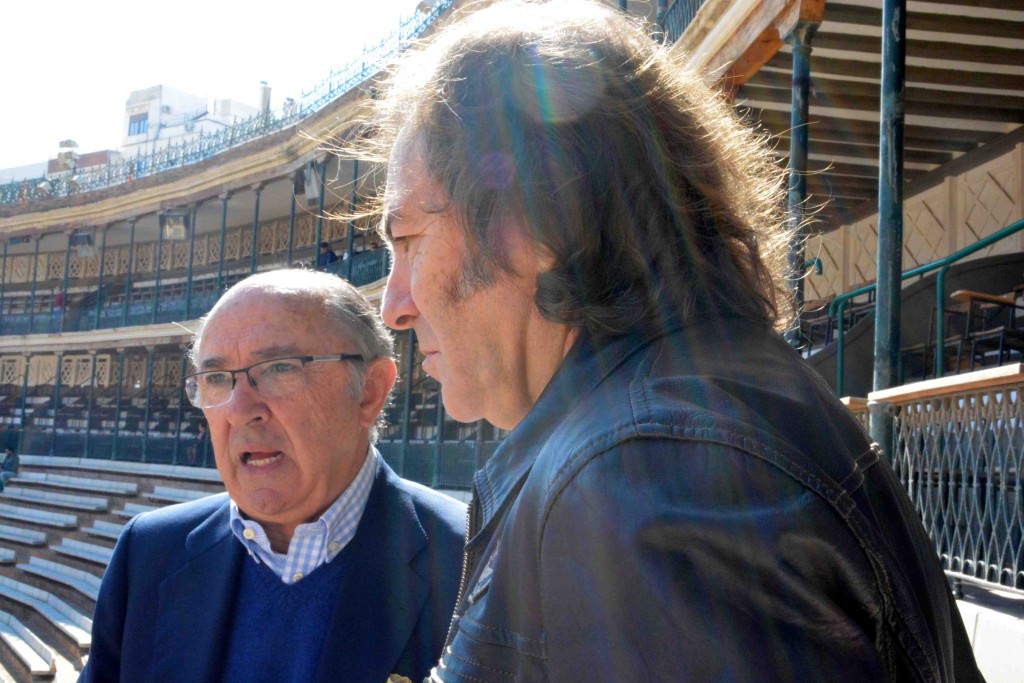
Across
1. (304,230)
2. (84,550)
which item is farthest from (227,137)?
(84,550)

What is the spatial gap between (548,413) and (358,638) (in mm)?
1291

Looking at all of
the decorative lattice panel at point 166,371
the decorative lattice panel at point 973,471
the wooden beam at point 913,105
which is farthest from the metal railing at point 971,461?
the decorative lattice panel at point 166,371

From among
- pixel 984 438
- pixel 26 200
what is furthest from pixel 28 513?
pixel 984 438

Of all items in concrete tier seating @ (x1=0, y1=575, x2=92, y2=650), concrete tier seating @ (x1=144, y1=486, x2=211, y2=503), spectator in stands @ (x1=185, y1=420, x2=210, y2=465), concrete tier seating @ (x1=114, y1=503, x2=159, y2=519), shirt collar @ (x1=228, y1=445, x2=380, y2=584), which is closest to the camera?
shirt collar @ (x1=228, y1=445, x2=380, y2=584)

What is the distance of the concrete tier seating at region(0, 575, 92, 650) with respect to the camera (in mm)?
13355

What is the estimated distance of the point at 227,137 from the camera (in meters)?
23.7

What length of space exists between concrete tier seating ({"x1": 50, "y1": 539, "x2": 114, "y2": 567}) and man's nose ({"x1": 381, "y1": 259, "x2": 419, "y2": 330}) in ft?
54.8

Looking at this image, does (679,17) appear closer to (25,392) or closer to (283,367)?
(283,367)

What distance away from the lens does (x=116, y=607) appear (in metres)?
2.44

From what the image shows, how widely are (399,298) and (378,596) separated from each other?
105 cm

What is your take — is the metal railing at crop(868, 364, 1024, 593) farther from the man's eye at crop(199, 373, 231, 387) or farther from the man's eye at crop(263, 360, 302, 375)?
the man's eye at crop(199, 373, 231, 387)

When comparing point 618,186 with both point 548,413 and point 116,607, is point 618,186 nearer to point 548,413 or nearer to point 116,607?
point 548,413

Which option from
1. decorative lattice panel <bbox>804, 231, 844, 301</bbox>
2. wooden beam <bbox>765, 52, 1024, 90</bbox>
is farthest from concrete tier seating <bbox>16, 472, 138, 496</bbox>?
wooden beam <bbox>765, 52, 1024, 90</bbox>

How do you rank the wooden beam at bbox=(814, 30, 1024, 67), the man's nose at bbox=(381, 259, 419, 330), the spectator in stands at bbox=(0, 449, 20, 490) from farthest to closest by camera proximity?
the spectator in stands at bbox=(0, 449, 20, 490) < the wooden beam at bbox=(814, 30, 1024, 67) < the man's nose at bbox=(381, 259, 419, 330)
